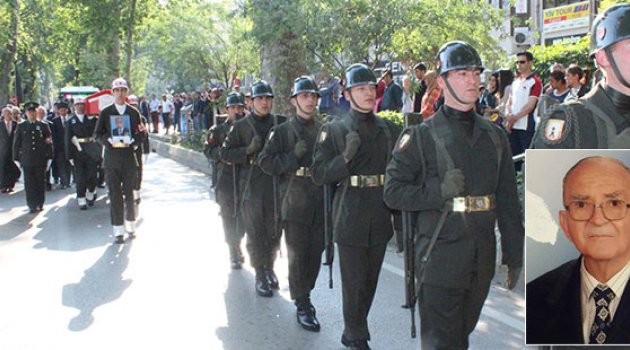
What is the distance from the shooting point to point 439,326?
12.8 ft

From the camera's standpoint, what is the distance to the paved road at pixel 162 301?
5.88m

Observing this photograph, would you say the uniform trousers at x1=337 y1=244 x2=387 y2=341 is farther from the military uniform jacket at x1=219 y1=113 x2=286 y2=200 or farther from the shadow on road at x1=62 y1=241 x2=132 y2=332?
the shadow on road at x1=62 y1=241 x2=132 y2=332

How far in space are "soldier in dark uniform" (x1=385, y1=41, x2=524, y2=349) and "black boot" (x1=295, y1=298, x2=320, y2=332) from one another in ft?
6.90

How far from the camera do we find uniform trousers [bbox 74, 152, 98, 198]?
1333 cm

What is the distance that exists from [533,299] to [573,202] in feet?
1.31

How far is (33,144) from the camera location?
13453 millimetres

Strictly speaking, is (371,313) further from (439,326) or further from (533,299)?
(533,299)

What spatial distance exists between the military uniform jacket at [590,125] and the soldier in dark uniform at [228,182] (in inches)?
219

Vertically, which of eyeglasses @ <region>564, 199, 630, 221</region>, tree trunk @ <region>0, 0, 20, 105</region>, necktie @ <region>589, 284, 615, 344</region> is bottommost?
Result: necktie @ <region>589, 284, 615, 344</region>

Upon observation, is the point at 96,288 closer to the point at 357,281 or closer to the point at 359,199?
the point at 357,281

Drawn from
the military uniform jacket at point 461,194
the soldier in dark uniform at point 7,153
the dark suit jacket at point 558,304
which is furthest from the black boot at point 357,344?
the soldier in dark uniform at point 7,153

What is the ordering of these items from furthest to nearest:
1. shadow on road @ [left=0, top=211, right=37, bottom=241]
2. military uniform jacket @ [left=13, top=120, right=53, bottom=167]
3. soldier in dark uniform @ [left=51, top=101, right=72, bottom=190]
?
soldier in dark uniform @ [left=51, top=101, right=72, bottom=190] < military uniform jacket @ [left=13, top=120, right=53, bottom=167] < shadow on road @ [left=0, top=211, right=37, bottom=241]

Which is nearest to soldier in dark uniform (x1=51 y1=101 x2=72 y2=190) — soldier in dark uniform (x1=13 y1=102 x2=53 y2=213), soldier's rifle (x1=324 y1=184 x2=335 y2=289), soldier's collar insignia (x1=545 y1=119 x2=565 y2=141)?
soldier in dark uniform (x1=13 y1=102 x2=53 y2=213)

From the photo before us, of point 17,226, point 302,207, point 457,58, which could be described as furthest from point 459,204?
point 17,226
